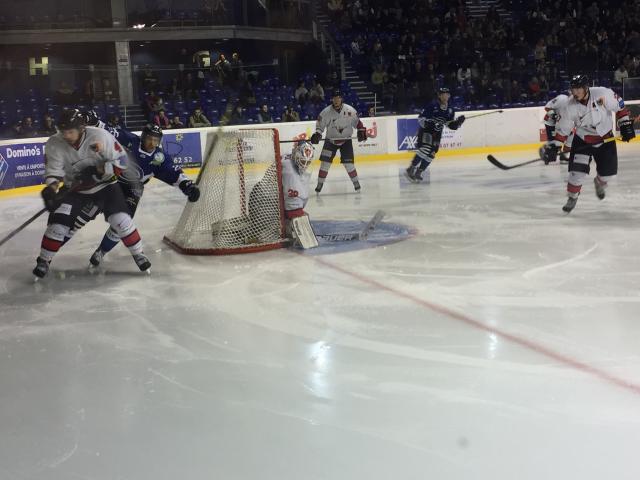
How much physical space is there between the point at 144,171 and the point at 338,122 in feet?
11.9

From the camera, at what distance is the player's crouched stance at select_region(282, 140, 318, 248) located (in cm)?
502

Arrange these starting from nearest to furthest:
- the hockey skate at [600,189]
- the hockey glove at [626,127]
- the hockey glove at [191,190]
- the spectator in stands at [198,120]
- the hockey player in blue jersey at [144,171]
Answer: the hockey glove at [191,190] → the hockey player in blue jersey at [144,171] → the hockey glove at [626,127] → the hockey skate at [600,189] → the spectator in stands at [198,120]

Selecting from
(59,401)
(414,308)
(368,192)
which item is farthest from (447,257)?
(368,192)

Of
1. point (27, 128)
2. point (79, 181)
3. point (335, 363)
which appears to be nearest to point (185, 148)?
point (27, 128)

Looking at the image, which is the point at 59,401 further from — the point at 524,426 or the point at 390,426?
the point at 524,426

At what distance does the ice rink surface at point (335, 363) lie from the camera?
2.07 m

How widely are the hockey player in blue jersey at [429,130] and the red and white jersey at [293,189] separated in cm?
379

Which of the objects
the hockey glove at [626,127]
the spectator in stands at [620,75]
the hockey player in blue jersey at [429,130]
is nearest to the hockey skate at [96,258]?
the hockey glove at [626,127]

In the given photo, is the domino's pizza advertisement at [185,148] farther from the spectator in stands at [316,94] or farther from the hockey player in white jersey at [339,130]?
the hockey player in white jersey at [339,130]

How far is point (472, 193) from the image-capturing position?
7547 mm

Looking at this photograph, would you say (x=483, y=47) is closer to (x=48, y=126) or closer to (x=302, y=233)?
(x=48, y=126)

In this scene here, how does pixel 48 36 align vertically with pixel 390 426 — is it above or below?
above

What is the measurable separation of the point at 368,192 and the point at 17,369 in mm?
5552

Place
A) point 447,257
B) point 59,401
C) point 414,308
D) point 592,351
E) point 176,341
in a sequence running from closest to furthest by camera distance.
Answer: point 59,401
point 592,351
point 176,341
point 414,308
point 447,257
